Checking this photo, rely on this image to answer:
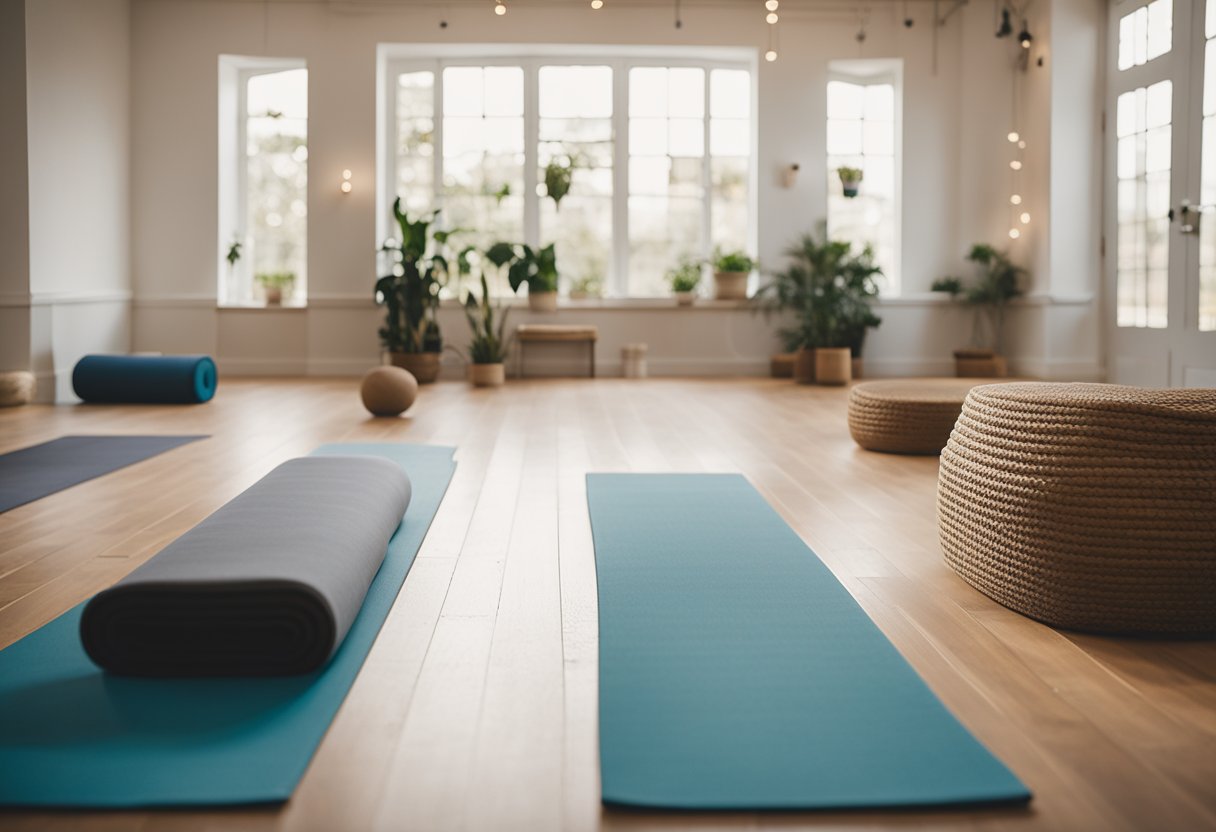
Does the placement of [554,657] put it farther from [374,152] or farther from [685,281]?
[374,152]

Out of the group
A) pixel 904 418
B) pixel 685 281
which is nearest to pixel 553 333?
pixel 685 281

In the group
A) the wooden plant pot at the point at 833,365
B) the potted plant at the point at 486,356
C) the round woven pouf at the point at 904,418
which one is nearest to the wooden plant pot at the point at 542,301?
the potted plant at the point at 486,356

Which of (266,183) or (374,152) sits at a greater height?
(374,152)

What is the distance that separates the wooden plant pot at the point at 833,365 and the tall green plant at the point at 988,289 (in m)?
1.26

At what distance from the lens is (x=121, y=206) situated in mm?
8742

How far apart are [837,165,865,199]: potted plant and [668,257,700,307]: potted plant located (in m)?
1.36

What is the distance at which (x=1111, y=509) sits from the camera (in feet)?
7.03

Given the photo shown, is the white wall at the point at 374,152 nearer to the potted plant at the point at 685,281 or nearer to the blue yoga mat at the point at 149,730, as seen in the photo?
the potted plant at the point at 685,281

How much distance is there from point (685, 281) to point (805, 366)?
1.34m

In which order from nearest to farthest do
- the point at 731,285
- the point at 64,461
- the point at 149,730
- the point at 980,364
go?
the point at 149,730
the point at 64,461
the point at 980,364
the point at 731,285

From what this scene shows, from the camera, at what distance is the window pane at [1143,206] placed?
7.02m

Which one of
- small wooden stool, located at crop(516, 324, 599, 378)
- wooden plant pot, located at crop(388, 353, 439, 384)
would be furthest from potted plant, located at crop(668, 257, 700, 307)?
wooden plant pot, located at crop(388, 353, 439, 384)

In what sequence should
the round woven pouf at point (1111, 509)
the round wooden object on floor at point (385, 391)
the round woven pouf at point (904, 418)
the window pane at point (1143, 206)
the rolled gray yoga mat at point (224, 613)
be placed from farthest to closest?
the window pane at point (1143, 206) < the round wooden object on floor at point (385, 391) < the round woven pouf at point (904, 418) < the round woven pouf at point (1111, 509) < the rolled gray yoga mat at point (224, 613)

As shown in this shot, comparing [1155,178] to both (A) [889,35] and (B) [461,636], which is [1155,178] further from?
(B) [461,636]
